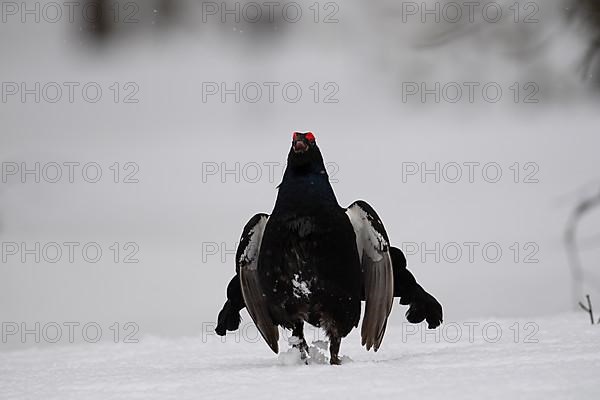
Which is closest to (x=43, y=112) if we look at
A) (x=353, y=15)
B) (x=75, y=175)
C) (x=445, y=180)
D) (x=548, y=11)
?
(x=75, y=175)

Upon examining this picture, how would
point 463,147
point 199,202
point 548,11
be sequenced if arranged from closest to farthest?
point 548,11
point 199,202
point 463,147

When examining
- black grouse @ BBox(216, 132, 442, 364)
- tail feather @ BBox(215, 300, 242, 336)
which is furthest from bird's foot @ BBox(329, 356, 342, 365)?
tail feather @ BBox(215, 300, 242, 336)

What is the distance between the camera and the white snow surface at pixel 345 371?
336 cm

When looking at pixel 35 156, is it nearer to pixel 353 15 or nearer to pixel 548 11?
pixel 353 15

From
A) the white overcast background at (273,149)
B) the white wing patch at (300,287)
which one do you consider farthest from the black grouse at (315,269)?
the white overcast background at (273,149)

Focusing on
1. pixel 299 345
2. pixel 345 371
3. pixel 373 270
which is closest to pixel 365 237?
pixel 373 270

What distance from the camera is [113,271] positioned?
13906mm

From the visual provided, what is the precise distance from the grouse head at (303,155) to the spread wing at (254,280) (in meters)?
0.34

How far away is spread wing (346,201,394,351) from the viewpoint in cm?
495

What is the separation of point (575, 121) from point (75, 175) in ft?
37.7

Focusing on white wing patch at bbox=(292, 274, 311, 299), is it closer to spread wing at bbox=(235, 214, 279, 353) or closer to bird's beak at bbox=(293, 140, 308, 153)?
spread wing at bbox=(235, 214, 279, 353)

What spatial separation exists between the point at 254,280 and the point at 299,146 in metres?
0.76

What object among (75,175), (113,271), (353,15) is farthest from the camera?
(353,15)

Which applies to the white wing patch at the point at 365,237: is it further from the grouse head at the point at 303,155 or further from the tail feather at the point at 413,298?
the grouse head at the point at 303,155
